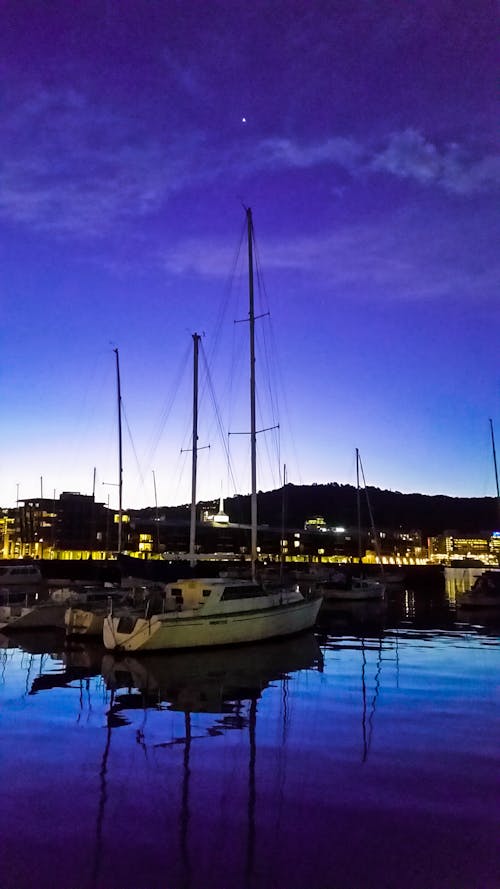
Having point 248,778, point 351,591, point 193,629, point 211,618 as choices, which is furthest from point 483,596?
point 248,778

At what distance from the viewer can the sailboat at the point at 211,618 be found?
952 inches

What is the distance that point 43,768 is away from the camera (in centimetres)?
1102

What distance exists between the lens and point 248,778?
34.8ft

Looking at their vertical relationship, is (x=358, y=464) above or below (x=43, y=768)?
above

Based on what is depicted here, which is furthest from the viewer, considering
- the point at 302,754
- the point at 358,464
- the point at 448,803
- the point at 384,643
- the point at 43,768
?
the point at 358,464

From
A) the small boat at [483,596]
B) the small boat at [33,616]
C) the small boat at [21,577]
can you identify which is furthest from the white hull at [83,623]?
the small boat at [21,577]

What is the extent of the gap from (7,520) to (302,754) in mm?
184937

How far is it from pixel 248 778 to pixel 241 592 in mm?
16796

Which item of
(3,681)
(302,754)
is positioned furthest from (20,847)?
(3,681)

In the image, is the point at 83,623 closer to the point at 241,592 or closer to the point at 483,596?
the point at 241,592

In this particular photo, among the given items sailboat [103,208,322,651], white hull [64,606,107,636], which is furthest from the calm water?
white hull [64,606,107,636]

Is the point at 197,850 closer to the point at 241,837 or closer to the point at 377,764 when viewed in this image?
the point at 241,837

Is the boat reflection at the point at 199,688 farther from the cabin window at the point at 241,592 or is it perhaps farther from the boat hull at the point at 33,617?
the boat hull at the point at 33,617

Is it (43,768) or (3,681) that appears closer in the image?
(43,768)
